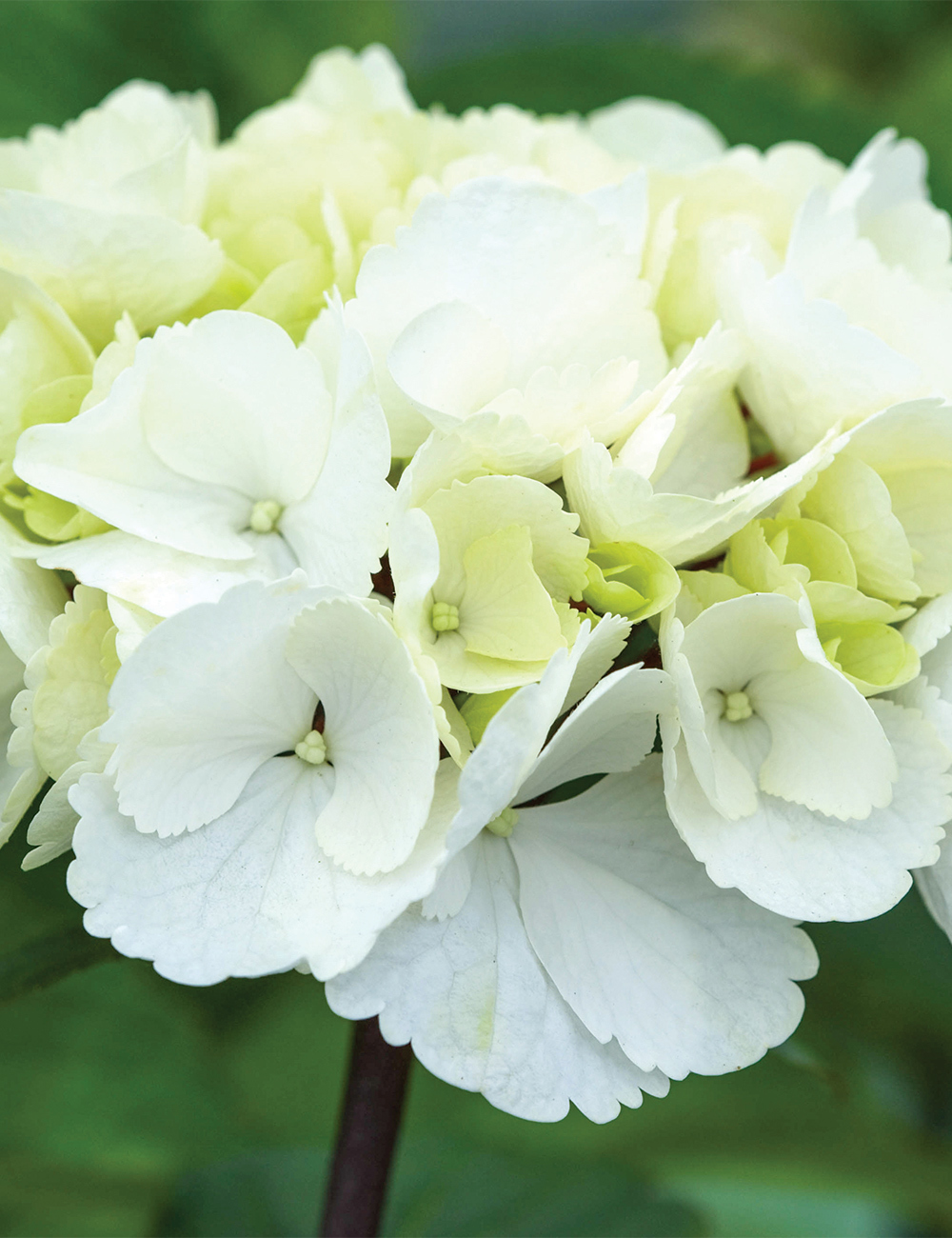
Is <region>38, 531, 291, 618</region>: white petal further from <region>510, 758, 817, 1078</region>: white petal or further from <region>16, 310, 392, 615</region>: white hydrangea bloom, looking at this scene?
<region>510, 758, 817, 1078</region>: white petal

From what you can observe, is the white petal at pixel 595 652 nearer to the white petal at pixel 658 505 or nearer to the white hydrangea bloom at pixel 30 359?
the white petal at pixel 658 505

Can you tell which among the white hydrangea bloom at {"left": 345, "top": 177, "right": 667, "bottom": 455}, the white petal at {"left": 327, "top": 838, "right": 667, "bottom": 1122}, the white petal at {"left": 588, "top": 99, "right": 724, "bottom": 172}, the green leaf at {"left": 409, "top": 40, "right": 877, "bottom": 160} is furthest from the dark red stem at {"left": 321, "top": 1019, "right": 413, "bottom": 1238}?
the green leaf at {"left": 409, "top": 40, "right": 877, "bottom": 160}

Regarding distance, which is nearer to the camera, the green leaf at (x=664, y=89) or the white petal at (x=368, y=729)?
the white petal at (x=368, y=729)

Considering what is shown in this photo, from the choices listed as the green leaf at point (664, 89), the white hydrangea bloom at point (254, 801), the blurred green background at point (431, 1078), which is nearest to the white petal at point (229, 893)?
the white hydrangea bloom at point (254, 801)

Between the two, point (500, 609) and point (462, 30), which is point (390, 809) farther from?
point (462, 30)

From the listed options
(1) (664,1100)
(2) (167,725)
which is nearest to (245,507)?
(2) (167,725)

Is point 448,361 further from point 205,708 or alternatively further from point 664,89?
point 664,89
